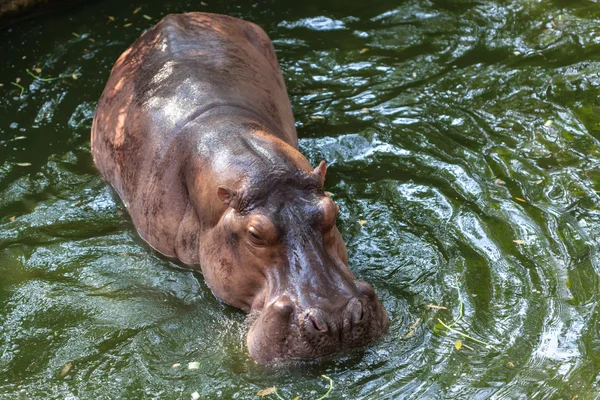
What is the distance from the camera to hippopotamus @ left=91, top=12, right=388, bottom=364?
5062 mm

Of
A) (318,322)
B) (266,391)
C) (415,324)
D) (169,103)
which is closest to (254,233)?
(318,322)

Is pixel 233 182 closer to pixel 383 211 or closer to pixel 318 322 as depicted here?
pixel 318 322

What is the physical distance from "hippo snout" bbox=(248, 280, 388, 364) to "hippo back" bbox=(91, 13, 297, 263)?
1295 millimetres

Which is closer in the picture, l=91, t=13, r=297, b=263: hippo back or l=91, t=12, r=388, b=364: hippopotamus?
l=91, t=12, r=388, b=364: hippopotamus

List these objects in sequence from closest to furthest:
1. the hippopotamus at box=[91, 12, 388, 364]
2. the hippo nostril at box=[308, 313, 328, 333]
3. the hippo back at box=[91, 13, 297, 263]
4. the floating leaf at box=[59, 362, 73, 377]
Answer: the hippo nostril at box=[308, 313, 328, 333], the hippopotamus at box=[91, 12, 388, 364], the floating leaf at box=[59, 362, 73, 377], the hippo back at box=[91, 13, 297, 263]

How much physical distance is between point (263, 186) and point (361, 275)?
3.32 ft

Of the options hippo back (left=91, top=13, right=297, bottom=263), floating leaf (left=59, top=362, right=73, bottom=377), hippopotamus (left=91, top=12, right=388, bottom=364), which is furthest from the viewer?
hippo back (left=91, top=13, right=297, bottom=263)

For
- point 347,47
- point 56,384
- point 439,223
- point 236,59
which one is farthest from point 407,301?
point 347,47

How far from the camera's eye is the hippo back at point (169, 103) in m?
6.41

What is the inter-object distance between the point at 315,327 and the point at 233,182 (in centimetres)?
117

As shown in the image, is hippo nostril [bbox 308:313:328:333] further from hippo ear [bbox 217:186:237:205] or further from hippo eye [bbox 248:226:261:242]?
hippo ear [bbox 217:186:237:205]

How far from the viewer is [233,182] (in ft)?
18.4

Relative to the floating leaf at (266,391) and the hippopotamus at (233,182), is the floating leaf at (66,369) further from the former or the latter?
the floating leaf at (266,391)

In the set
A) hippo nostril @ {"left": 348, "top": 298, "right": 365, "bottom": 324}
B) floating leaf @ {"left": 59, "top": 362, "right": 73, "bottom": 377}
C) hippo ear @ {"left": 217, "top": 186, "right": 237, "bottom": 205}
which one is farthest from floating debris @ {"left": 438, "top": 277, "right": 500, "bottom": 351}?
Answer: floating leaf @ {"left": 59, "top": 362, "right": 73, "bottom": 377}
